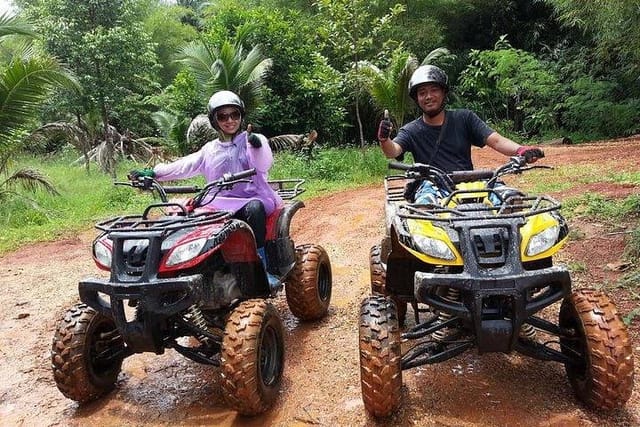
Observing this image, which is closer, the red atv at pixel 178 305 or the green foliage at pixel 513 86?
the red atv at pixel 178 305

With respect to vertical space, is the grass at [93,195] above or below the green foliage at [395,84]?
below

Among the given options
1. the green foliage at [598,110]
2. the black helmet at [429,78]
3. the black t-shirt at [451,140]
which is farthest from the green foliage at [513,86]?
the black helmet at [429,78]

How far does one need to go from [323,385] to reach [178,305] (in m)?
1.06

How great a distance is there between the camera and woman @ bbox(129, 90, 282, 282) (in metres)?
3.83

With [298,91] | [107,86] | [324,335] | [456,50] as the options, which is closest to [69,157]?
[107,86]

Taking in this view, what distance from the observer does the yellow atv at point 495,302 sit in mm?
2514

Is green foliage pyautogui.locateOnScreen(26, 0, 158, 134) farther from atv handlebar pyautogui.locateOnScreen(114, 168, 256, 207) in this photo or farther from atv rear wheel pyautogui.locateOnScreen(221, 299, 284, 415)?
atv rear wheel pyautogui.locateOnScreen(221, 299, 284, 415)

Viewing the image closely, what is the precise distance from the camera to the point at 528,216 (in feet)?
8.59

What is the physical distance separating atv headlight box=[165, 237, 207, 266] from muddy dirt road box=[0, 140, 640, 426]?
0.92 metres

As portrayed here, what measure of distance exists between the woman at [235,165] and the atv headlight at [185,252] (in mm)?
806

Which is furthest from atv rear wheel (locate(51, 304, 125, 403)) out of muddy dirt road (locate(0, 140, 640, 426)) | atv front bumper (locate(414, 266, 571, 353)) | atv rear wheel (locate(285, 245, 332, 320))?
atv front bumper (locate(414, 266, 571, 353))

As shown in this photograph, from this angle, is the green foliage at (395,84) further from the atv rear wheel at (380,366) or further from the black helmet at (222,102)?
the atv rear wheel at (380,366)

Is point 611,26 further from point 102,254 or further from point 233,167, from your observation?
point 102,254

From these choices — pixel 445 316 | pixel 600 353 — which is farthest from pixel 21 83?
pixel 600 353
